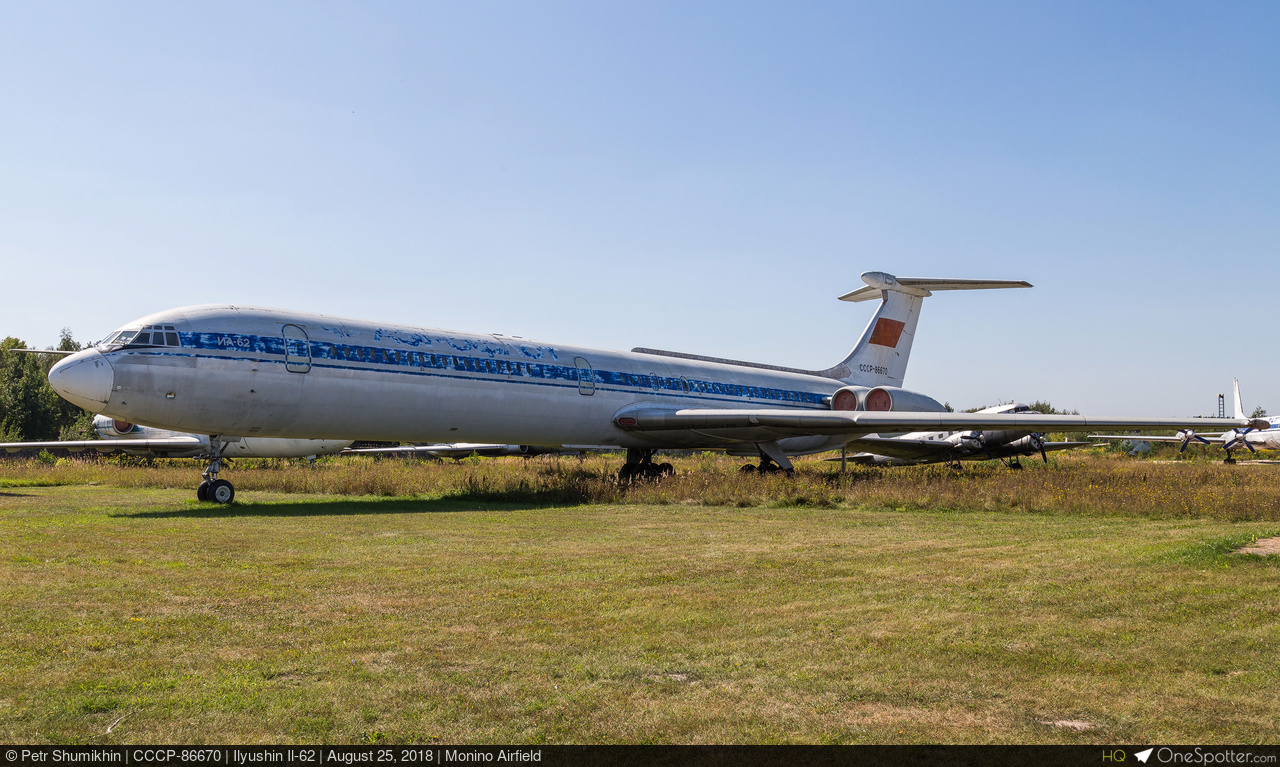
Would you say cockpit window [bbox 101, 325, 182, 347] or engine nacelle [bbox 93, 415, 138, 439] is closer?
cockpit window [bbox 101, 325, 182, 347]

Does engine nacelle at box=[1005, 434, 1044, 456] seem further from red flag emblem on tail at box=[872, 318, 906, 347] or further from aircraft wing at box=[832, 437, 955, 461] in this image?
red flag emblem on tail at box=[872, 318, 906, 347]

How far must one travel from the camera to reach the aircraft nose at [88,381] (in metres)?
16.3

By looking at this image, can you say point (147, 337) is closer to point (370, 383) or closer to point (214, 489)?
point (214, 489)

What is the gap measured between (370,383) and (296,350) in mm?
1659

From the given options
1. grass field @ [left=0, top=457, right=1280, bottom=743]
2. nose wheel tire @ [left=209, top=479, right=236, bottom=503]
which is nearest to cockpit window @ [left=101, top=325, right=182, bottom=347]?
nose wheel tire @ [left=209, top=479, right=236, bottom=503]

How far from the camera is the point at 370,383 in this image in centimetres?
1909

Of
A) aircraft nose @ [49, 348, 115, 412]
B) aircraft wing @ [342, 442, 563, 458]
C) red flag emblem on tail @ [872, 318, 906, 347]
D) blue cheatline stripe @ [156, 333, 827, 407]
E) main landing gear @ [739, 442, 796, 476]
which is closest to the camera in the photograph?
aircraft nose @ [49, 348, 115, 412]

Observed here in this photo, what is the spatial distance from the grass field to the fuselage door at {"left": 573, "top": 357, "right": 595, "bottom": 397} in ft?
34.3

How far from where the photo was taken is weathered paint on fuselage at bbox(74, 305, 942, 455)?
55.8 ft

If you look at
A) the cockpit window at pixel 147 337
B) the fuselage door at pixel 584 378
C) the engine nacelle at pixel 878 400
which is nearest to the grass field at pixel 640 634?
the cockpit window at pixel 147 337

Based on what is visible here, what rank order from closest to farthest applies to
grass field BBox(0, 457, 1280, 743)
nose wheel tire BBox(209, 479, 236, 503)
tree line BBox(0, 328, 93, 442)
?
1. grass field BBox(0, 457, 1280, 743)
2. nose wheel tire BBox(209, 479, 236, 503)
3. tree line BBox(0, 328, 93, 442)
